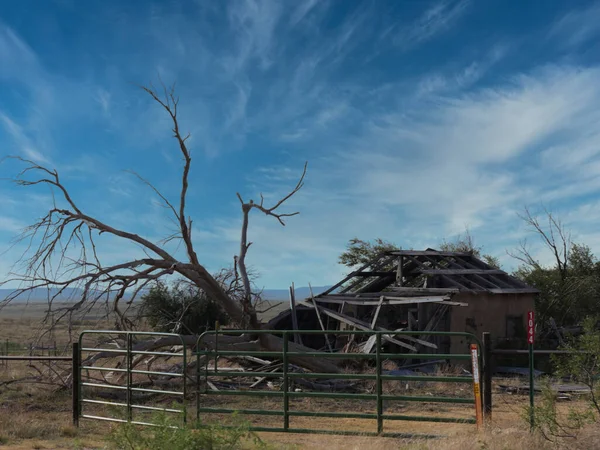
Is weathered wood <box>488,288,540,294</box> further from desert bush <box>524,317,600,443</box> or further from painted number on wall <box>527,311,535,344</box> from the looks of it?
desert bush <box>524,317,600,443</box>

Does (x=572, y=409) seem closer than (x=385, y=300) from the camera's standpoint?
Yes

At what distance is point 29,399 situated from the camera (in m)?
14.7

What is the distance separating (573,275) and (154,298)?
1949cm

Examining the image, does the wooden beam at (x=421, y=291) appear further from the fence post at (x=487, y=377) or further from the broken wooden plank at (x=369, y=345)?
the fence post at (x=487, y=377)

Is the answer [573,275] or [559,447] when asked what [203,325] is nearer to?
[573,275]

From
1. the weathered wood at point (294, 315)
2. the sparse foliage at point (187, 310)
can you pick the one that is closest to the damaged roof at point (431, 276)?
the weathered wood at point (294, 315)

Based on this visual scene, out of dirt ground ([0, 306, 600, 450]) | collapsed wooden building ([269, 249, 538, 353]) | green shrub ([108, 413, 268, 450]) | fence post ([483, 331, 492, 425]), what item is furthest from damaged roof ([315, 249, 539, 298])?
green shrub ([108, 413, 268, 450])

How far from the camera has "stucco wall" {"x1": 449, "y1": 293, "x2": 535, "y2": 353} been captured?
2064 cm

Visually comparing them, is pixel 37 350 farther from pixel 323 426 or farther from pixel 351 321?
pixel 323 426

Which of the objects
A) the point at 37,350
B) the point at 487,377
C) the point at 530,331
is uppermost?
the point at 530,331

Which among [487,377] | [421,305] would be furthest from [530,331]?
[421,305]

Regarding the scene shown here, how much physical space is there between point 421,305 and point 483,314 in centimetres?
210

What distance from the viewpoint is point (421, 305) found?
2084 centimetres

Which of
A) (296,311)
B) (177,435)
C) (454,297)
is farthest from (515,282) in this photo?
(177,435)
